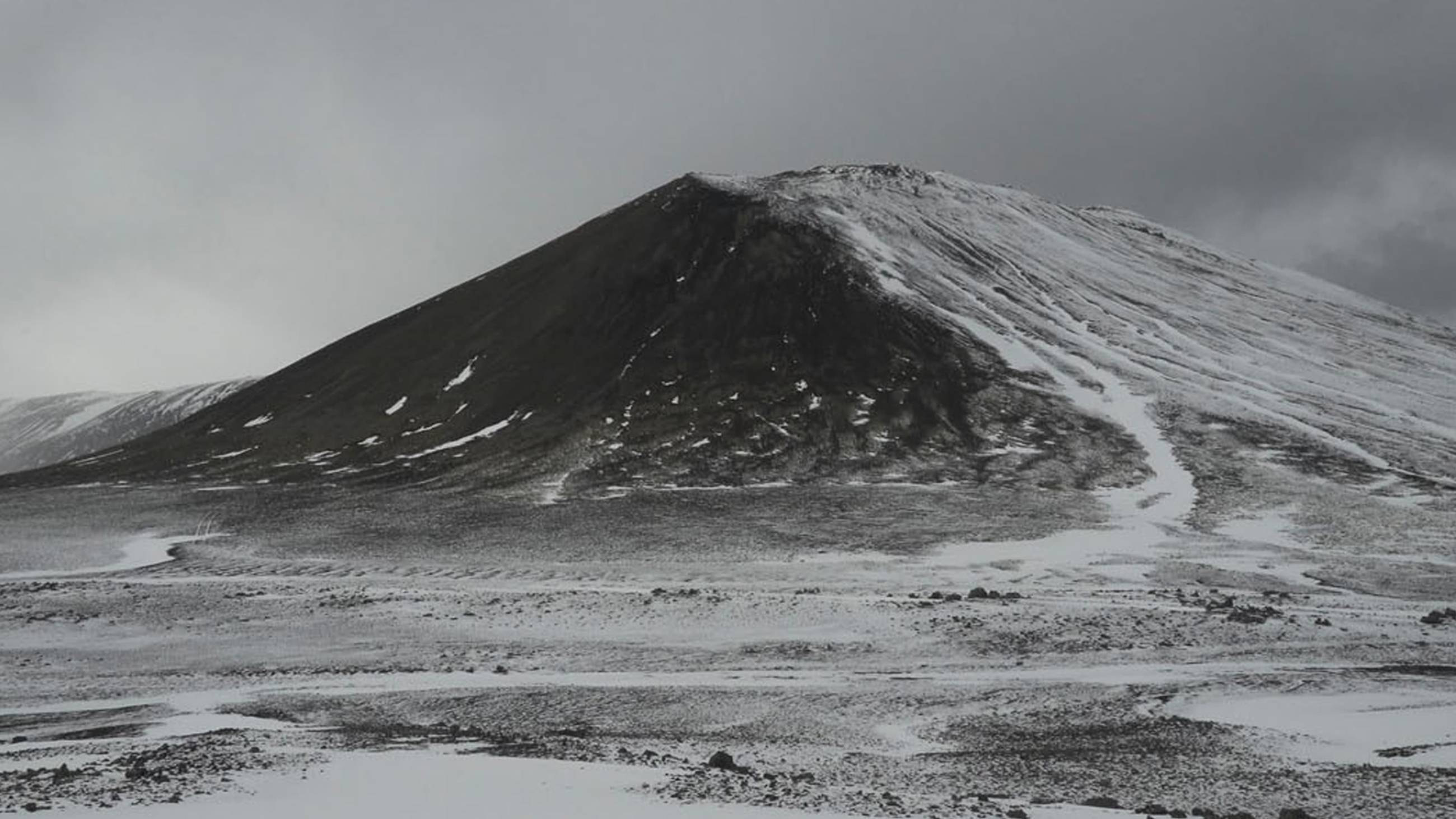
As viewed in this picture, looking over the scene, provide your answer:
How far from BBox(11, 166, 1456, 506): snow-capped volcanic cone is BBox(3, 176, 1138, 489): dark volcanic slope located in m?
0.36

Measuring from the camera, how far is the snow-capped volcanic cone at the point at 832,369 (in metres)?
91.7

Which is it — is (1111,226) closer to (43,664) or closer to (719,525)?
(719,525)

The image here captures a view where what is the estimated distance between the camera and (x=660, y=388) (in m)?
107

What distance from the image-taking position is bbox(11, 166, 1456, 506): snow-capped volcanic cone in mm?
91688

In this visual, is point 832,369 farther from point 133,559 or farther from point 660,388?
point 133,559

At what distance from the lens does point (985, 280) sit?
133125mm

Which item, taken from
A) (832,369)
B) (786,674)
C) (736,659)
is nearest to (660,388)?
(832,369)

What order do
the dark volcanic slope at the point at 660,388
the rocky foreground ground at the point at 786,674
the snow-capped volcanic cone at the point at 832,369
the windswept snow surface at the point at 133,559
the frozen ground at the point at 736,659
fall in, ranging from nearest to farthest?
the frozen ground at the point at 736,659 < the rocky foreground ground at the point at 786,674 < the windswept snow surface at the point at 133,559 < the dark volcanic slope at the point at 660,388 < the snow-capped volcanic cone at the point at 832,369

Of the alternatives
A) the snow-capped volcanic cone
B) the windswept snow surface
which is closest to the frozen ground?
the windswept snow surface

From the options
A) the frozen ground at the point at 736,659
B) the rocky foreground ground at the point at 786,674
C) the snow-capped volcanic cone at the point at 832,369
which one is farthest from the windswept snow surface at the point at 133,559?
the snow-capped volcanic cone at the point at 832,369

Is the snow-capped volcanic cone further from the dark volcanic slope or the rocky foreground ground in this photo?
the rocky foreground ground

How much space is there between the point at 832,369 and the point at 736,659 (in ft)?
247

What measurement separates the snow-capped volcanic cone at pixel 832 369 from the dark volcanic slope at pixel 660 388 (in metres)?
0.36

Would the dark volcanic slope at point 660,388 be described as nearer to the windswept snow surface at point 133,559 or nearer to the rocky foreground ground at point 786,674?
the windswept snow surface at point 133,559
